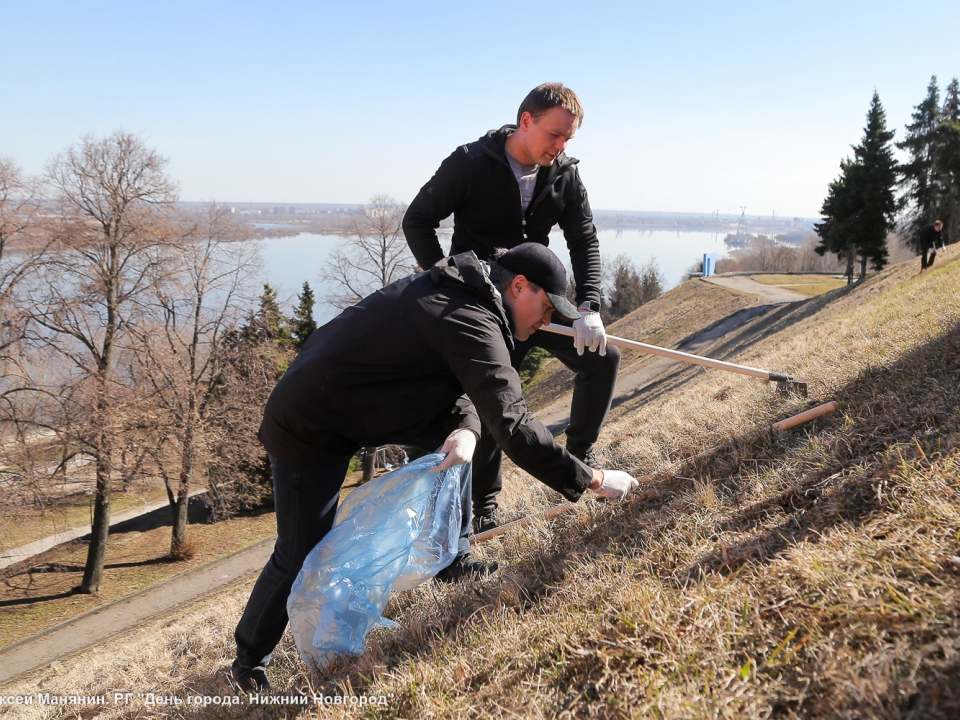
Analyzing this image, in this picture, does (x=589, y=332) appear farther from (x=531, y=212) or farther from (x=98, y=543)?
(x=98, y=543)

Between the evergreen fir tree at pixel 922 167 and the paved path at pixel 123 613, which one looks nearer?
the paved path at pixel 123 613

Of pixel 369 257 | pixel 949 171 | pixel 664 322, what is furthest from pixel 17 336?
pixel 949 171

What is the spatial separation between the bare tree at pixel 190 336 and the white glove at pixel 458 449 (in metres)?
16.4

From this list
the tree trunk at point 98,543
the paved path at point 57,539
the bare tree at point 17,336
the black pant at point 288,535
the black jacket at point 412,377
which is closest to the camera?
the black jacket at point 412,377

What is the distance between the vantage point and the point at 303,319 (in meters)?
28.2

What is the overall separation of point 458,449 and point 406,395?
32 cm

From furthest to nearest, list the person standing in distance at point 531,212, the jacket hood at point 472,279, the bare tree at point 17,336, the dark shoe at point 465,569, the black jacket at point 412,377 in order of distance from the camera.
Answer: the bare tree at point 17,336, the person standing in distance at point 531,212, the dark shoe at point 465,569, the jacket hood at point 472,279, the black jacket at point 412,377

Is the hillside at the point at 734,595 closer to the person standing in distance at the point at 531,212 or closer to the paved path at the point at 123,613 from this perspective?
the person standing in distance at the point at 531,212

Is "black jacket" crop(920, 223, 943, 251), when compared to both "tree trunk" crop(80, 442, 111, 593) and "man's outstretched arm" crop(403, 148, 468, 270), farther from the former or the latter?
"tree trunk" crop(80, 442, 111, 593)

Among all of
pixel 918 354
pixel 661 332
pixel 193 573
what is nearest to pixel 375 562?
pixel 918 354

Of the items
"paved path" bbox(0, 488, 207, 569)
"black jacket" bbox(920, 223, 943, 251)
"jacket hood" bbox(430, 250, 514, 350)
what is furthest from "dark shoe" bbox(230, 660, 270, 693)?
"black jacket" bbox(920, 223, 943, 251)

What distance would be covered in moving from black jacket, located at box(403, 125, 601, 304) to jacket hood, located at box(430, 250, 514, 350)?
112 centimetres

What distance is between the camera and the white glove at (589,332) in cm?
357

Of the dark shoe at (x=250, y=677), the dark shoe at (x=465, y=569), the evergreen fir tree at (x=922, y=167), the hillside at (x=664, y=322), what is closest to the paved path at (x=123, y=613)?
the dark shoe at (x=250, y=677)
